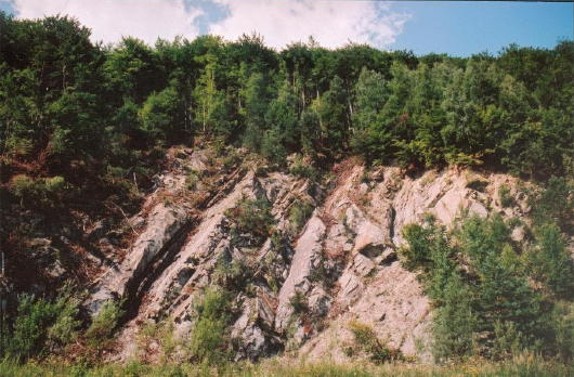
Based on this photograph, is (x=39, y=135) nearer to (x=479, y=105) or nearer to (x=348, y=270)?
(x=348, y=270)

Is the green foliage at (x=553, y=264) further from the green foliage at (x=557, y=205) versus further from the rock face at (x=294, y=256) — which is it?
the rock face at (x=294, y=256)

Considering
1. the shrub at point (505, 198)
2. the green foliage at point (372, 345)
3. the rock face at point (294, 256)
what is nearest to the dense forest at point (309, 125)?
the rock face at point (294, 256)

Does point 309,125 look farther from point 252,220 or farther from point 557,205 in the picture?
point 557,205

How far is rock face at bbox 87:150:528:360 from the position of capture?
1988 cm

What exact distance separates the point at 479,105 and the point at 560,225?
343 inches

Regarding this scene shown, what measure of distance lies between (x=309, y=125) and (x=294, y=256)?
1139 centimetres

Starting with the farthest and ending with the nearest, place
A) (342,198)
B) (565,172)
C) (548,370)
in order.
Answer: (342,198), (565,172), (548,370)

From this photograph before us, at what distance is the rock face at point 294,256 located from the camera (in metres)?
19.9

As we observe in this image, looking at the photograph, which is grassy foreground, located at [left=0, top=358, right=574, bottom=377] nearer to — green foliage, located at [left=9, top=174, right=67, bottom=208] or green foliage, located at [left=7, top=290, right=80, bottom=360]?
green foliage, located at [left=7, top=290, right=80, bottom=360]

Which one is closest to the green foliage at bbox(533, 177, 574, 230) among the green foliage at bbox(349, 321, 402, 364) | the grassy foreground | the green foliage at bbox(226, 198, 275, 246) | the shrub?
the shrub

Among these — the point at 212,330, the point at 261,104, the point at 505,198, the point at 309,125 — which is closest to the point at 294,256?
the point at 212,330

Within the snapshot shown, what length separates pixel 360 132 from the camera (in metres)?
29.6

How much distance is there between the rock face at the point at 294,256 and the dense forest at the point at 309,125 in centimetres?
161

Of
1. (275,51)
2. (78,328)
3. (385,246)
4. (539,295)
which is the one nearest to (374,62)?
(275,51)
